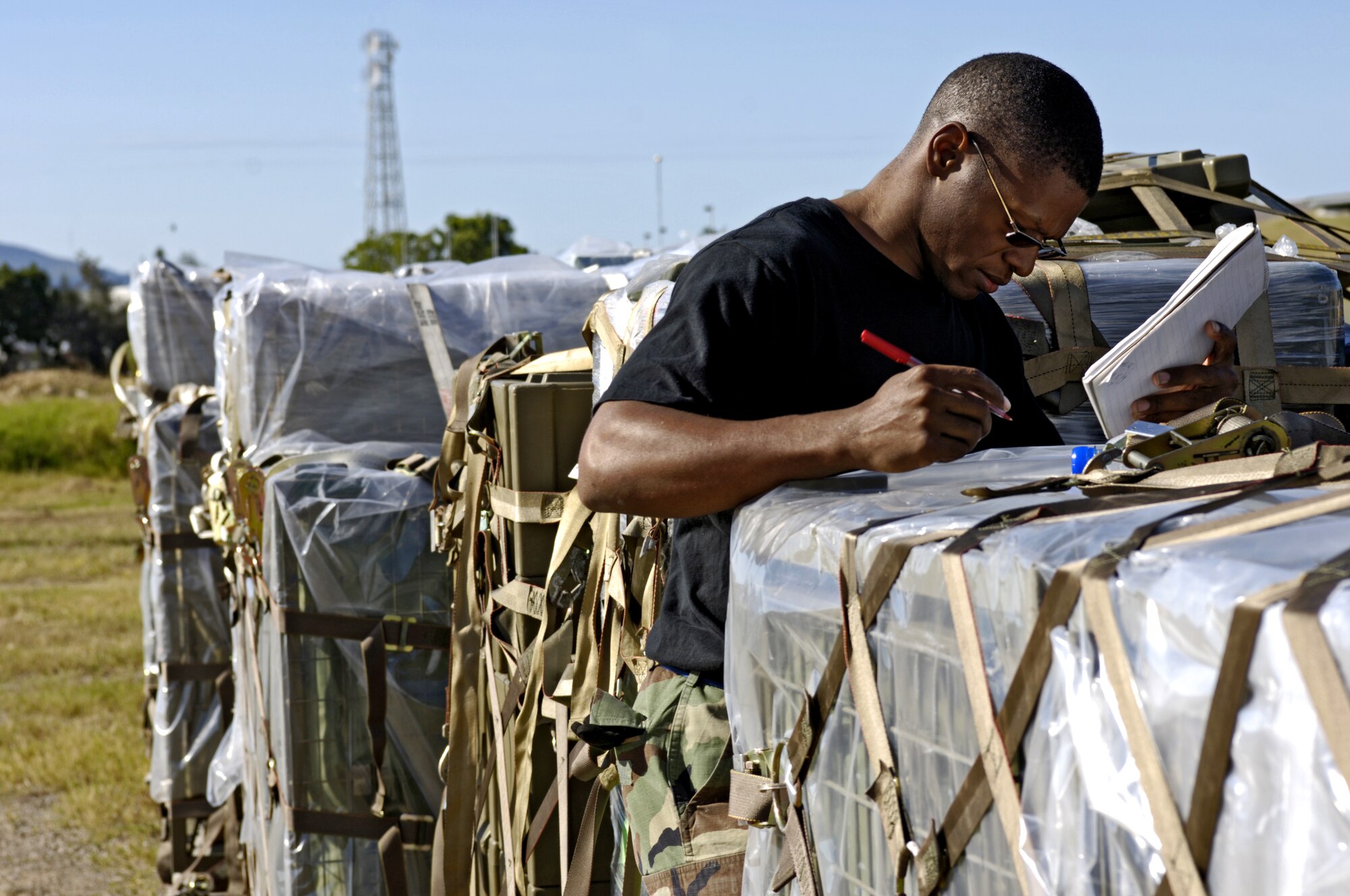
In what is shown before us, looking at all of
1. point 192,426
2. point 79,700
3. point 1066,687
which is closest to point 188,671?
point 192,426

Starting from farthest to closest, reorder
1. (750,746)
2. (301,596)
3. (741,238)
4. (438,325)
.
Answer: (438,325) → (301,596) → (741,238) → (750,746)

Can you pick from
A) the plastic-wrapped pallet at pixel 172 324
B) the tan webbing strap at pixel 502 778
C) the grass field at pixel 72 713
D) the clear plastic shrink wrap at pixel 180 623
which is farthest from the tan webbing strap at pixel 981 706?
the grass field at pixel 72 713

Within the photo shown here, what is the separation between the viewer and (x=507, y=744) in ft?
11.0

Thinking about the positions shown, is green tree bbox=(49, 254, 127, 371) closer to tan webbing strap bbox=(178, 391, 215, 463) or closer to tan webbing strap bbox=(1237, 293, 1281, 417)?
tan webbing strap bbox=(178, 391, 215, 463)

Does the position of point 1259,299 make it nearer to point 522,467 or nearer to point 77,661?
point 522,467

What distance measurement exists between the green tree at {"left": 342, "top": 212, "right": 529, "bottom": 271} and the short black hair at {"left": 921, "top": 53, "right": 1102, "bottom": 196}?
27.7 m

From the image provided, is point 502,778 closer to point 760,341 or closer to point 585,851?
point 585,851

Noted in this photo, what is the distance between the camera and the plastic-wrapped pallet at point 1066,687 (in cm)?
94

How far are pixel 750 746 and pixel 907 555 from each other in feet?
1.58

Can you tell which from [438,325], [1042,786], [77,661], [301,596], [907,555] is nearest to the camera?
[1042,786]

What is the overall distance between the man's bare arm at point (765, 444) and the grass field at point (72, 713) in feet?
18.2

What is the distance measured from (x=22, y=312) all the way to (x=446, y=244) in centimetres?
2385

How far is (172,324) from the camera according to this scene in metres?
6.78

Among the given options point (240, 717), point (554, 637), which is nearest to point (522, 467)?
point (554, 637)
